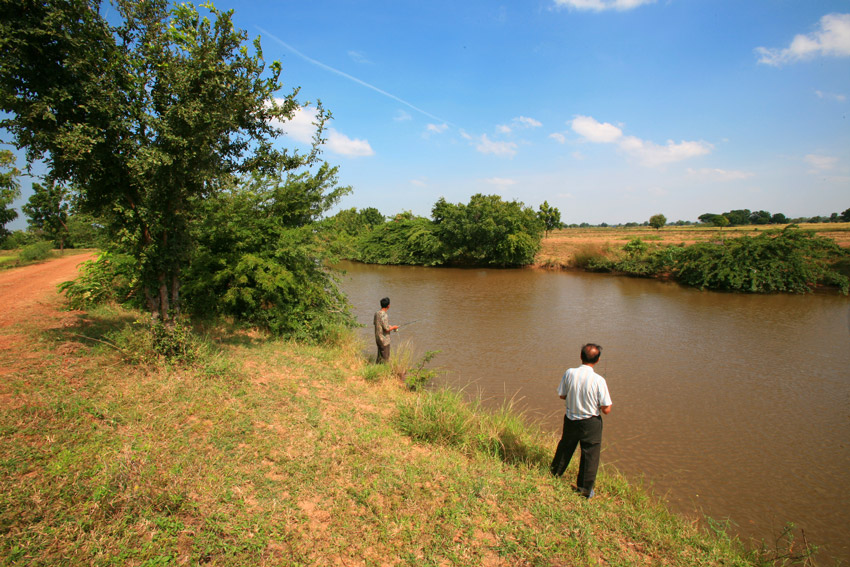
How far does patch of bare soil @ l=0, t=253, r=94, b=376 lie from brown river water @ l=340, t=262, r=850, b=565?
6.52m

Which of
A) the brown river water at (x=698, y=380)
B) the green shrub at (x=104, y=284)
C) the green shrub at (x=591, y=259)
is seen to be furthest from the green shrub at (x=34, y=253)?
the green shrub at (x=591, y=259)

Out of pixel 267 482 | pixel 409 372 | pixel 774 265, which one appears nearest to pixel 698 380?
pixel 409 372

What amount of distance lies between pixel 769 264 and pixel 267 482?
Result: 2636 cm

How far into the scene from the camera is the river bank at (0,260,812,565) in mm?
2953

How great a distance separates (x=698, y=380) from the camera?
30.8ft

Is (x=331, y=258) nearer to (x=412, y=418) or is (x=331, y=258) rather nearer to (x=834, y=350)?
(x=412, y=418)

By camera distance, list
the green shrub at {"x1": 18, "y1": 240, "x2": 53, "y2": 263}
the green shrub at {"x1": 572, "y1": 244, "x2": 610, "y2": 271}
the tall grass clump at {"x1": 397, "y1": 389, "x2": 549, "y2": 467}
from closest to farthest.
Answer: the tall grass clump at {"x1": 397, "y1": 389, "x2": 549, "y2": 467}, the green shrub at {"x1": 18, "y1": 240, "x2": 53, "y2": 263}, the green shrub at {"x1": 572, "y1": 244, "x2": 610, "y2": 271}

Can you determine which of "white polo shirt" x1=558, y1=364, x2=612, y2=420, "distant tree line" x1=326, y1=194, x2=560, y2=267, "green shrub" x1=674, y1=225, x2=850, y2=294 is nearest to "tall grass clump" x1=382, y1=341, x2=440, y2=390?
A: "white polo shirt" x1=558, y1=364, x2=612, y2=420

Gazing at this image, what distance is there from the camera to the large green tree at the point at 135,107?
4586mm

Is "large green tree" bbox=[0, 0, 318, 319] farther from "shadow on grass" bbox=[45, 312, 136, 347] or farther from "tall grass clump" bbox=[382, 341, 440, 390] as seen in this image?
"tall grass clump" bbox=[382, 341, 440, 390]

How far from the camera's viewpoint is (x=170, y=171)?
17.5 ft

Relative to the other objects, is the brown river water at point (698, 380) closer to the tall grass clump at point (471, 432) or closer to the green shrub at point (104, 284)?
the tall grass clump at point (471, 432)

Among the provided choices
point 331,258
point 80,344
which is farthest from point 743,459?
point 80,344

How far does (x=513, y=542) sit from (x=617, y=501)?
5.71 feet
